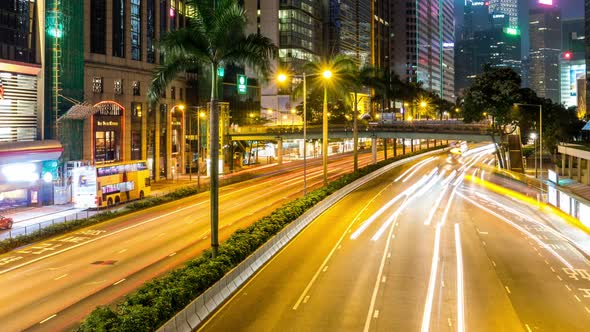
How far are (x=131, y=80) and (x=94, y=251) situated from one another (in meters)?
38.7

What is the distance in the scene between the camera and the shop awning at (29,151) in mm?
42812

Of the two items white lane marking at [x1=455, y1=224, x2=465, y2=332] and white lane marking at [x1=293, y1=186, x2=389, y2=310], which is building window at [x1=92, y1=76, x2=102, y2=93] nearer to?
white lane marking at [x1=293, y1=186, x2=389, y2=310]

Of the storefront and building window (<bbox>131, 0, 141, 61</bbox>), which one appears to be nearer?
the storefront

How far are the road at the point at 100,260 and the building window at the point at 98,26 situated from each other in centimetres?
2287

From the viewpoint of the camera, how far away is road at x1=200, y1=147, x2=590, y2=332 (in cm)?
1880

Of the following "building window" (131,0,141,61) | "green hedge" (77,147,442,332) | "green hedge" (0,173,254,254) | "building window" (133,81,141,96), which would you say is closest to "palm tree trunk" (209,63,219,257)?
"green hedge" (77,147,442,332)

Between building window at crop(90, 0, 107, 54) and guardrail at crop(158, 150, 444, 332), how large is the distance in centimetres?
3428

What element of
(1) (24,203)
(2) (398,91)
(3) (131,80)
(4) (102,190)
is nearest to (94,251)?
(4) (102,190)

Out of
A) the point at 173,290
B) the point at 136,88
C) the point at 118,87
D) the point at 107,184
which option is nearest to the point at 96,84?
the point at 118,87

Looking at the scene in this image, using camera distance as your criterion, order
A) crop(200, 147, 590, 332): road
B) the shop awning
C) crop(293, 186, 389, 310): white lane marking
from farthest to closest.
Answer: the shop awning < crop(293, 186, 389, 310): white lane marking < crop(200, 147, 590, 332): road

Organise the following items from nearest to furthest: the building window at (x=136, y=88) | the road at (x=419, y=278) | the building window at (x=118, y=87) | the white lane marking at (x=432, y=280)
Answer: the white lane marking at (x=432, y=280) < the road at (x=419, y=278) < the building window at (x=118, y=87) < the building window at (x=136, y=88)

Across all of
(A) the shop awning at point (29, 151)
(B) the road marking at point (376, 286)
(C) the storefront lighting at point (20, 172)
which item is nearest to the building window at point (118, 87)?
(A) the shop awning at point (29, 151)

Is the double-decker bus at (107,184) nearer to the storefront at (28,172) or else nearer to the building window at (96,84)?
the storefront at (28,172)

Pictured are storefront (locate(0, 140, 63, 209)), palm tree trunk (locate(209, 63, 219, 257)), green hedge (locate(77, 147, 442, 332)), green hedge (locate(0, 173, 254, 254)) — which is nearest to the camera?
green hedge (locate(77, 147, 442, 332))
